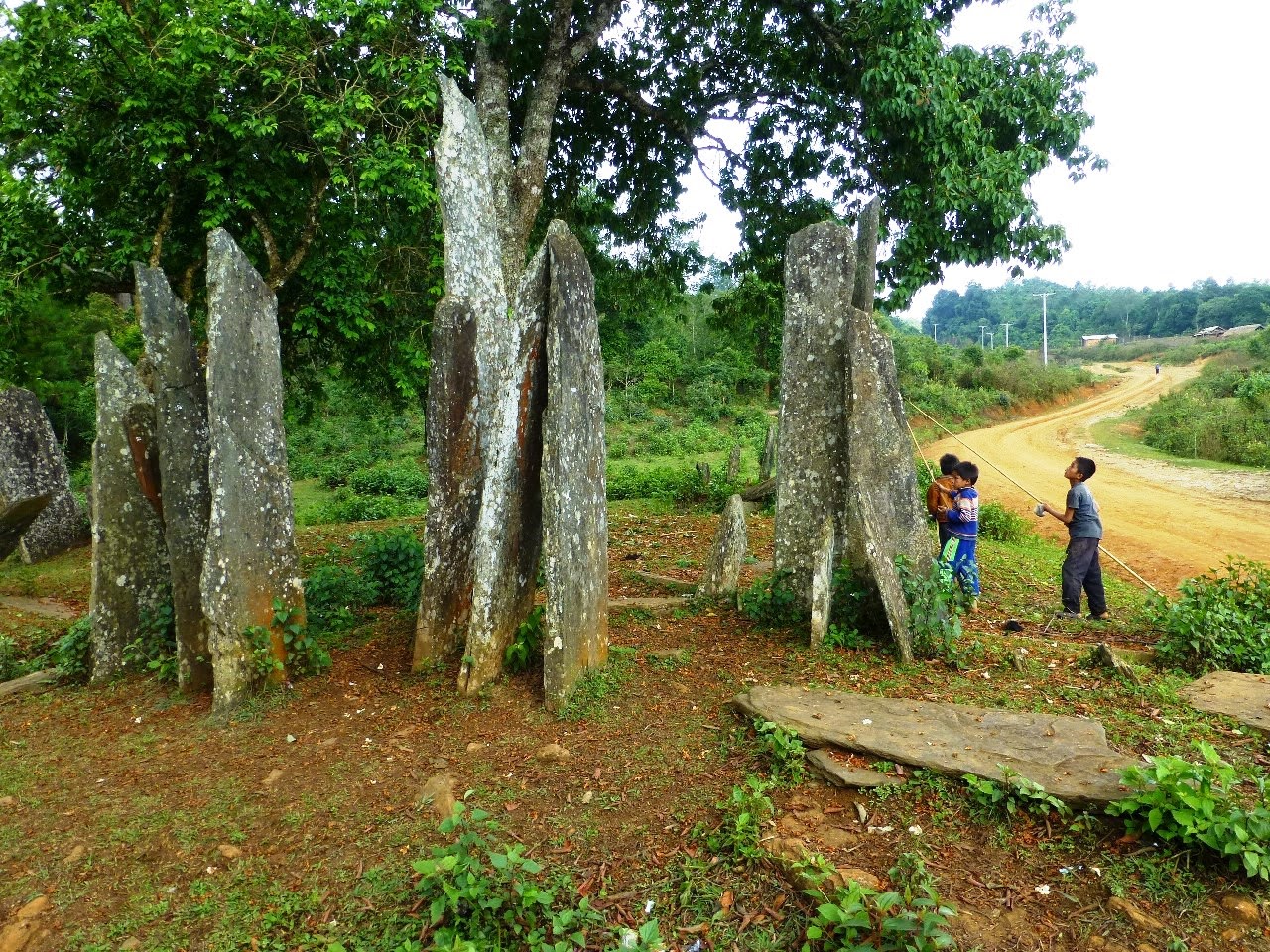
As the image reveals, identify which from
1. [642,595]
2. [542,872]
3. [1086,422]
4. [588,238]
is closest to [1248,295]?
[1086,422]

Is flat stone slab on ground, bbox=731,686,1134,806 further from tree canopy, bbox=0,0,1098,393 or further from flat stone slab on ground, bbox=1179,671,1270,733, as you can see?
tree canopy, bbox=0,0,1098,393

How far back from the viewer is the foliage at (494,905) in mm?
3064

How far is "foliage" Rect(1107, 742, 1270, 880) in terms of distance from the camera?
10.3 ft

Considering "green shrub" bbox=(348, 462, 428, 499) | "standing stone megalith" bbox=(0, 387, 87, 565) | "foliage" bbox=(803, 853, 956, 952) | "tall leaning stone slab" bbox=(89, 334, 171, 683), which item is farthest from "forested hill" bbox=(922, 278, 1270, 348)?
"standing stone megalith" bbox=(0, 387, 87, 565)

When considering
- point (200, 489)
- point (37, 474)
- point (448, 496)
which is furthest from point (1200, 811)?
point (37, 474)

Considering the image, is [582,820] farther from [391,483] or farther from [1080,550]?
[391,483]

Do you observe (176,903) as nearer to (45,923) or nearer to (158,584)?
(45,923)

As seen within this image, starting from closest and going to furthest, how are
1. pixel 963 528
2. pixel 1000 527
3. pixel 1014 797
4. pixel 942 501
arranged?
pixel 1014 797
pixel 963 528
pixel 942 501
pixel 1000 527

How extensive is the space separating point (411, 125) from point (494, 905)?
7.57 m

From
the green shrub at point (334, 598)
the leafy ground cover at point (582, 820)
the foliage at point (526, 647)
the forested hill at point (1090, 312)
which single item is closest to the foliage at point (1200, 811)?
the leafy ground cover at point (582, 820)

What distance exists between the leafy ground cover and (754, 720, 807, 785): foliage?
0.08 ft

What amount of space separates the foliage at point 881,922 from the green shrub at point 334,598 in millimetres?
4795

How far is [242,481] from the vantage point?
5.13m

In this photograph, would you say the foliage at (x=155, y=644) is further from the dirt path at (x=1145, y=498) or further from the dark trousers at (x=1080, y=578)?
the dirt path at (x=1145, y=498)
